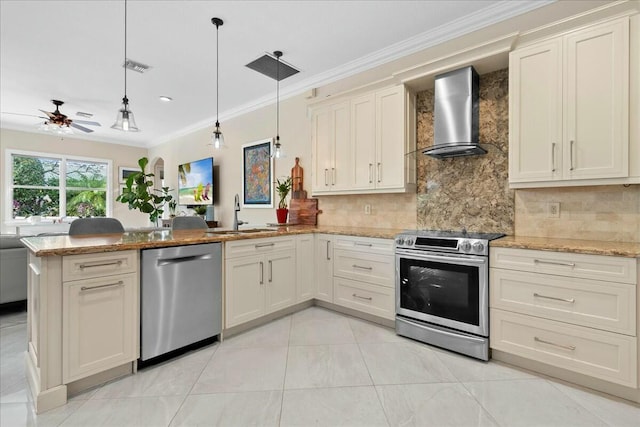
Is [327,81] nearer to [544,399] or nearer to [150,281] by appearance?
[150,281]

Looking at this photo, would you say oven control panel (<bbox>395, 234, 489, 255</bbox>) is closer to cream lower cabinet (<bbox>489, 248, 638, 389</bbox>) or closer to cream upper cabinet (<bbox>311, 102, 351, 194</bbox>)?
cream lower cabinet (<bbox>489, 248, 638, 389</bbox>)

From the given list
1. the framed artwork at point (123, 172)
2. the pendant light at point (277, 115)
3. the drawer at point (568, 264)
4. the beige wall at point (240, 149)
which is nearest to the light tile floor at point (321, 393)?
the drawer at point (568, 264)

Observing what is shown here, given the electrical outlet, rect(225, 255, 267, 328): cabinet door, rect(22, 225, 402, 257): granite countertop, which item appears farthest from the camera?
rect(225, 255, 267, 328): cabinet door

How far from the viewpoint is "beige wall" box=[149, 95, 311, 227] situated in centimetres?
428

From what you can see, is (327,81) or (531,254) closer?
(531,254)

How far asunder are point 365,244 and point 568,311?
158 centimetres

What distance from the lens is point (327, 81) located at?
157 inches

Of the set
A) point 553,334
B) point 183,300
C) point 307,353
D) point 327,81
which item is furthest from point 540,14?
point 183,300

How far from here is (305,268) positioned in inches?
130

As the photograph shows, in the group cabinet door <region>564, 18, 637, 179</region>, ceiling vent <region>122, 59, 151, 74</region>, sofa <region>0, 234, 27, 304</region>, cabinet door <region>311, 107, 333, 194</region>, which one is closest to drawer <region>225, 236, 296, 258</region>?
cabinet door <region>311, 107, 333, 194</region>

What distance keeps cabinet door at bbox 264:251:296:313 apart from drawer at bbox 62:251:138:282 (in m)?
1.18

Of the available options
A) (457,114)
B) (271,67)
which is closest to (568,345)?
(457,114)

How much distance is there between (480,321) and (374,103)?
2280 millimetres

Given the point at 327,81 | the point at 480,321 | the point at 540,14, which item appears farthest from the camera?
the point at 327,81
